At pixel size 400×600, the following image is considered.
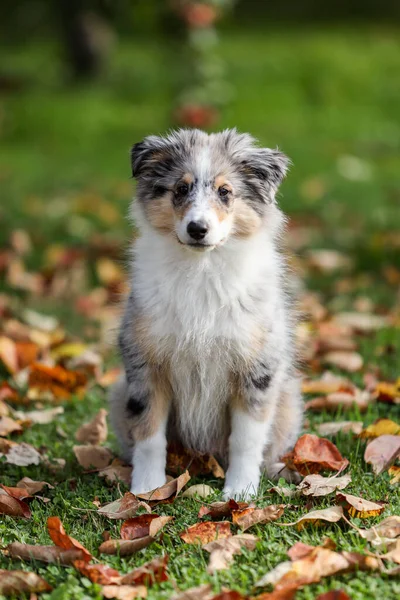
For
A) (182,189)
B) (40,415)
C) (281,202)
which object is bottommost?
(40,415)

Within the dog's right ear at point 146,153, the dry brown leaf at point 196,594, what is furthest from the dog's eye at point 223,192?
the dry brown leaf at point 196,594

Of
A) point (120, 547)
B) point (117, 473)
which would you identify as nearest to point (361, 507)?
point (120, 547)

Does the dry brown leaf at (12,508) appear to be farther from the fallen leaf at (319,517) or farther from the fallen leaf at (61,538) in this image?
the fallen leaf at (319,517)

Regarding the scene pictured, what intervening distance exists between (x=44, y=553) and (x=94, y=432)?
1.36 m

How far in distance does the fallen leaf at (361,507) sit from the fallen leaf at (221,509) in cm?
39

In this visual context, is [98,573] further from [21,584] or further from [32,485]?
[32,485]

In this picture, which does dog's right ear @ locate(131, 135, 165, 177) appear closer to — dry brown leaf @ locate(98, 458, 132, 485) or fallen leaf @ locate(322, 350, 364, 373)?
dry brown leaf @ locate(98, 458, 132, 485)

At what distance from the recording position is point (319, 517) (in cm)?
335

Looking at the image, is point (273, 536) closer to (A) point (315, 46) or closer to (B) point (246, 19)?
(A) point (315, 46)

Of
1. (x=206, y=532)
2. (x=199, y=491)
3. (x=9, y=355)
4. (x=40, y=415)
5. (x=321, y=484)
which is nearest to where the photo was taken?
(x=206, y=532)

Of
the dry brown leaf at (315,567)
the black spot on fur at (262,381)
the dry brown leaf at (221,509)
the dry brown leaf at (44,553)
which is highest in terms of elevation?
the black spot on fur at (262,381)

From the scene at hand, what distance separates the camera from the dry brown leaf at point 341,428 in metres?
4.38

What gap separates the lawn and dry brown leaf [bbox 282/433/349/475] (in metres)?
0.09

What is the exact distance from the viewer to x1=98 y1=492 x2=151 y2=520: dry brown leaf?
11.6 feet
